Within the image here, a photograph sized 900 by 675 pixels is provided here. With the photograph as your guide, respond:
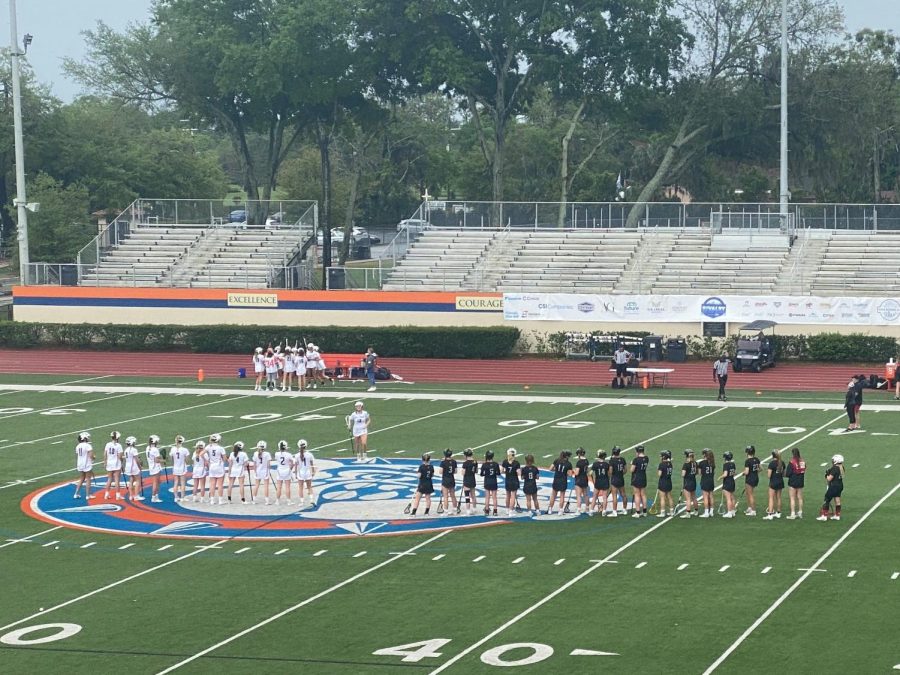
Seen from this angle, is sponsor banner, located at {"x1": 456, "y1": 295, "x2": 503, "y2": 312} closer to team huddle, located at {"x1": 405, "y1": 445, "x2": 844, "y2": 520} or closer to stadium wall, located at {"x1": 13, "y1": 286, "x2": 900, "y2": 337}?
stadium wall, located at {"x1": 13, "y1": 286, "x2": 900, "y2": 337}

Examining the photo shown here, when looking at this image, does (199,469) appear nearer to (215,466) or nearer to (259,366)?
(215,466)

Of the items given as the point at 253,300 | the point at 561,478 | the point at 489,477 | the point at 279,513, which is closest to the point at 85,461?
the point at 279,513

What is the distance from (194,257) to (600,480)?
3752cm

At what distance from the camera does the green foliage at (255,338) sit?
2093 inches

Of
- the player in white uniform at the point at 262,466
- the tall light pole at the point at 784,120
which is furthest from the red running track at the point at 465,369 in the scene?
the player in white uniform at the point at 262,466

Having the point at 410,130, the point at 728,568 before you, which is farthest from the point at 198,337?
the point at 410,130

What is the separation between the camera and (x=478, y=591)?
22203 mm

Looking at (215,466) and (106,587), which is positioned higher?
(215,466)

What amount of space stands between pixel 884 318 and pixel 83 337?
95.4ft

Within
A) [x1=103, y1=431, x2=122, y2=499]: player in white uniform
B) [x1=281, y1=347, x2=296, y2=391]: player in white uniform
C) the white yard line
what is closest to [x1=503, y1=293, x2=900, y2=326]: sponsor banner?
[x1=281, y1=347, x2=296, y2=391]: player in white uniform

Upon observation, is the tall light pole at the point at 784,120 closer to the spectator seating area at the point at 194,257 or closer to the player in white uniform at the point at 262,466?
the spectator seating area at the point at 194,257

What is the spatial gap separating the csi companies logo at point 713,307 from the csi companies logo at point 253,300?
631 inches

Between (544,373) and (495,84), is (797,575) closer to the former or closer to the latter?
(544,373)

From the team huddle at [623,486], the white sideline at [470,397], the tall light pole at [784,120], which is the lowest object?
the team huddle at [623,486]
